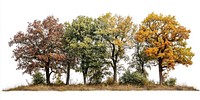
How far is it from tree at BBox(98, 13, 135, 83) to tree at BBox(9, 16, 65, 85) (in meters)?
2.78

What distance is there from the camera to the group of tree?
37.1 m

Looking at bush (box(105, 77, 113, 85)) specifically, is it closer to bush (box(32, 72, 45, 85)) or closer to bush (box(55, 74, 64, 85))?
bush (box(55, 74, 64, 85))

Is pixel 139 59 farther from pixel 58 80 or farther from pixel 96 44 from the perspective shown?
pixel 58 80

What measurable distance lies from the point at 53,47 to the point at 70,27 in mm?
1631

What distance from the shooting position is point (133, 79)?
122 ft

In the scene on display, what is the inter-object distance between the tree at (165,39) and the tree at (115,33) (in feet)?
2.26

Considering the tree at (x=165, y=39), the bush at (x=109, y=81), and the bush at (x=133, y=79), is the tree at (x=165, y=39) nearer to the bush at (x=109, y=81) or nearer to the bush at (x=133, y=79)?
the bush at (x=133, y=79)

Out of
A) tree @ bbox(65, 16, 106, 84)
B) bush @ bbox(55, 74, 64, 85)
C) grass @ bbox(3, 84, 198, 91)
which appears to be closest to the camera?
grass @ bbox(3, 84, 198, 91)

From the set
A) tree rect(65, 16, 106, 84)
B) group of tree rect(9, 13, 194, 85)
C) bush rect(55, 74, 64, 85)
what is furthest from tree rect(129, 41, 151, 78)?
bush rect(55, 74, 64, 85)

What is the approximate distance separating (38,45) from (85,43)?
9.25 feet

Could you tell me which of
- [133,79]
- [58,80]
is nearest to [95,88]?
[133,79]

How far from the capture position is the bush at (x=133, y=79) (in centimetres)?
3712

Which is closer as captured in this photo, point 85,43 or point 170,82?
point 85,43

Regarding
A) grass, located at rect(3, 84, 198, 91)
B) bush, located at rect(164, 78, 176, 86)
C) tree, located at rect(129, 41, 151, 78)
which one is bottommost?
grass, located at rect(3, 84, 198, 91)
